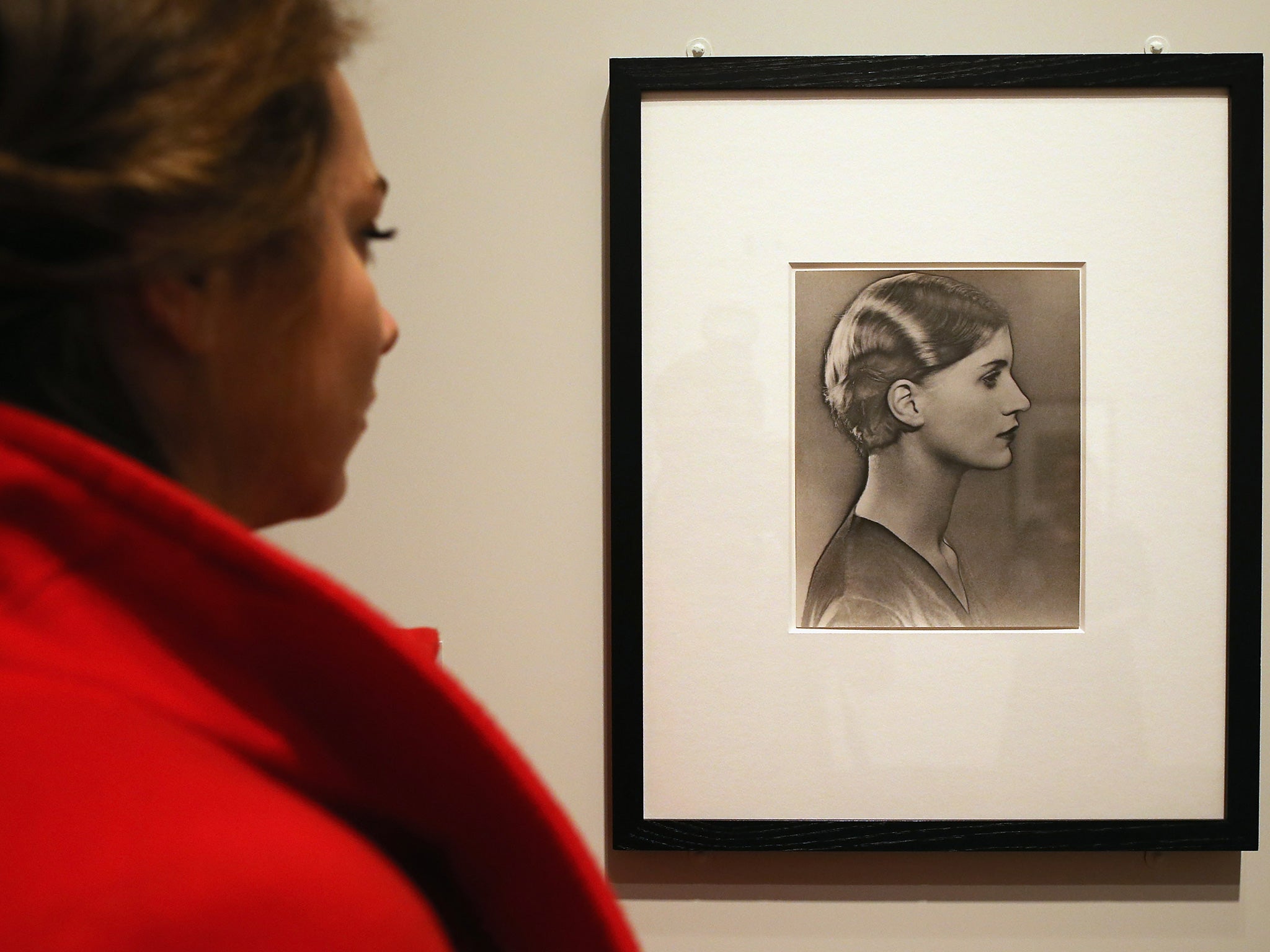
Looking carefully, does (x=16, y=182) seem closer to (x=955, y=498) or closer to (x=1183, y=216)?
(x=955, y=498)

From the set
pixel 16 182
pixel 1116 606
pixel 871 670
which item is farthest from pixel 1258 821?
pixel 16 182

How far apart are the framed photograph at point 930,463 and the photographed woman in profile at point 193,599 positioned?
0.45m

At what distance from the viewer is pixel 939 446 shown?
0.72 metres

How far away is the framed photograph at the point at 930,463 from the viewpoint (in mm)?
716

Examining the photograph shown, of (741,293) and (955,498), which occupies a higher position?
(741,293)

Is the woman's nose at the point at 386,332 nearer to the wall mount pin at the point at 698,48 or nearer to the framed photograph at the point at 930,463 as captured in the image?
the framed photograph at the point at 930,463

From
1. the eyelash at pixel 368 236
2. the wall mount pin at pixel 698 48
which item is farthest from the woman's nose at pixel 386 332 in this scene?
the wall mount pin at pixel 698 48

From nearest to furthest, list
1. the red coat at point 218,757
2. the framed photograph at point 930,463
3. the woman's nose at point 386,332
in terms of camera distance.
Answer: the red coat at point 218,757 → the woman's nose at point 386,332 → the framed photograph at point 930,463

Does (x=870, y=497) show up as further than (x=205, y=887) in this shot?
Yes

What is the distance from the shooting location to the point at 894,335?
0.72 m

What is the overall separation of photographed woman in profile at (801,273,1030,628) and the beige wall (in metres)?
0.20

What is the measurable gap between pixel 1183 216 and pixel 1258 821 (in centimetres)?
48

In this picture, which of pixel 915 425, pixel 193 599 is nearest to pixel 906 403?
Result: pixel 915 425

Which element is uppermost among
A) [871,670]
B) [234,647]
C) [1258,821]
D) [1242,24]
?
[1242,24]
